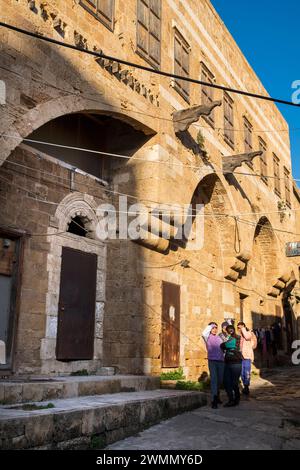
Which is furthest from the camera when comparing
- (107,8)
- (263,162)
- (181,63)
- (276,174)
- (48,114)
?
(276,174)

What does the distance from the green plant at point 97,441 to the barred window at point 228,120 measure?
33.8 ft

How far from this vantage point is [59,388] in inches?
239

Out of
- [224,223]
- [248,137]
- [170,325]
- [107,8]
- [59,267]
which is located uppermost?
[248,137]

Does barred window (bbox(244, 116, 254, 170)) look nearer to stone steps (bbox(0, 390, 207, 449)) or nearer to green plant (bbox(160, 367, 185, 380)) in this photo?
green plant (bbox(160, 367, 185, 380))

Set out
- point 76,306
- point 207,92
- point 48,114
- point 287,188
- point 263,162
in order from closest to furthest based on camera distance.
→ 1. point 48,114
2. point 76,306
3. point 207,92
4. point 263,162
5. point 287,188

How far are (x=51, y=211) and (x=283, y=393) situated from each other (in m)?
6.17

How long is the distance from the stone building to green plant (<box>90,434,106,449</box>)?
7.93 ft

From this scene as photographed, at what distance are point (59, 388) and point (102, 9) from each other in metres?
6.61

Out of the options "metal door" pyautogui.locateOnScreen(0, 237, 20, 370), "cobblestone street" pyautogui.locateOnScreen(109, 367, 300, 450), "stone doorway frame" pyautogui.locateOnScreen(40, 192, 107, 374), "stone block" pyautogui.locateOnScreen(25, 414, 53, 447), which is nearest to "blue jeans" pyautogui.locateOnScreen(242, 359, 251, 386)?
"cobblestone street" pyautogui.locateOnScreen(109, 367, 300, 450)

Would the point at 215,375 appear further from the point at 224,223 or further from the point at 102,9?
the point at 102,9

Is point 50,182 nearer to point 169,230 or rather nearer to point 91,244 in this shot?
point 91,244

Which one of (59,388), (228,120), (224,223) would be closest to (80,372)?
(59,388)

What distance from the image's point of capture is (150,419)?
6199 mm

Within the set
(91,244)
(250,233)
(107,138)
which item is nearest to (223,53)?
(250,233)
